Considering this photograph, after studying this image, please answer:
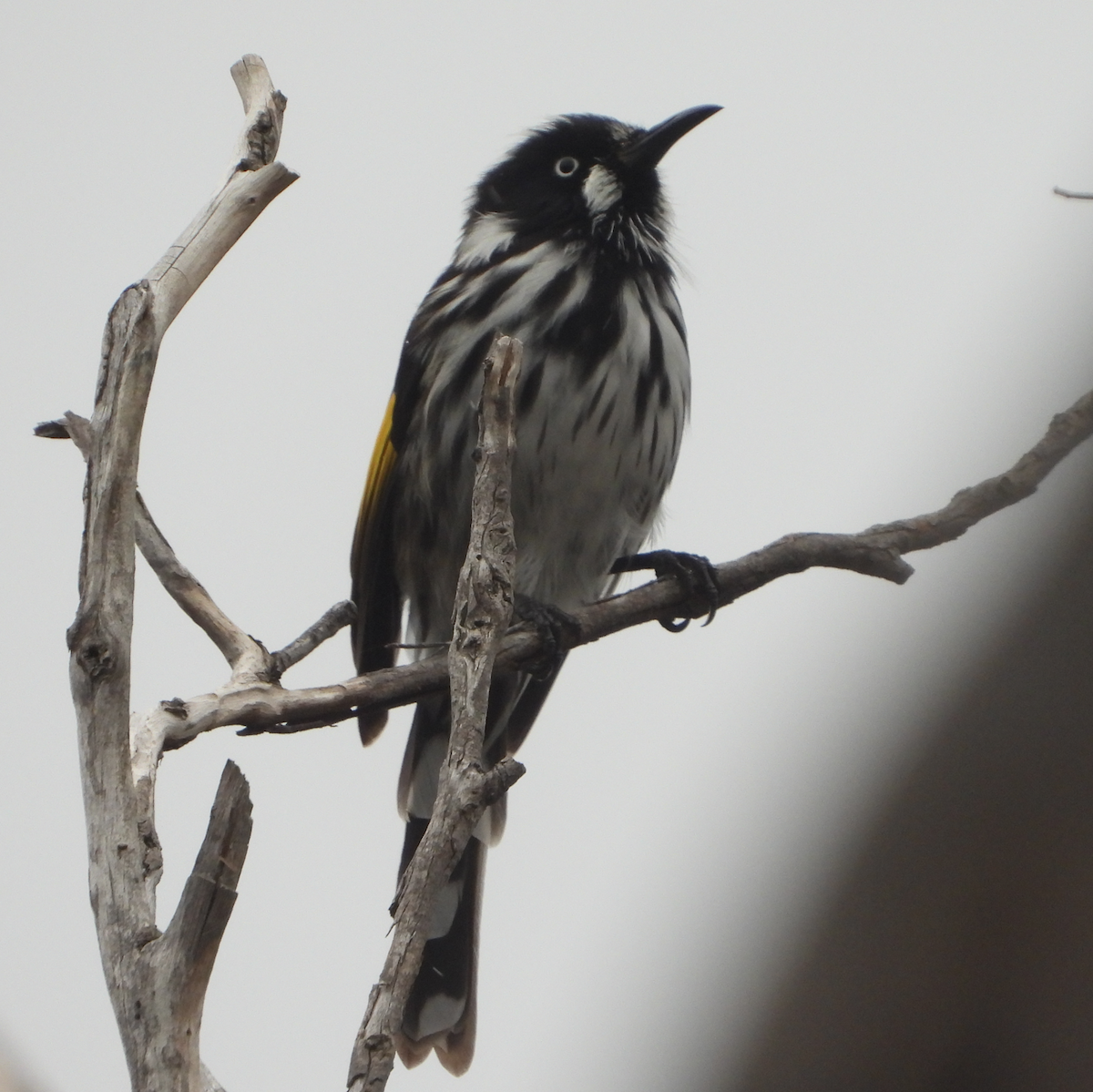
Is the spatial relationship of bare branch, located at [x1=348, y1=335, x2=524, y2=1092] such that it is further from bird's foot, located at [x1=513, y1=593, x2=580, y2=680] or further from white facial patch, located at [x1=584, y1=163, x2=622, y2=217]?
white facial patch, located at [x1=584, y1=163, x2=622, y2=217]

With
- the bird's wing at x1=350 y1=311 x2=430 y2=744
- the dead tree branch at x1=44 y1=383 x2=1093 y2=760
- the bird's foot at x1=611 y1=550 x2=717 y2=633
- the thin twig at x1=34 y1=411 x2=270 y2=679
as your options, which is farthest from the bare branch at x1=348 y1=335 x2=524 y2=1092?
the bird's wing at x1=350 y1=311 x2=430 y2=744

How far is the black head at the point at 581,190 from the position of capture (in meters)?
3.66

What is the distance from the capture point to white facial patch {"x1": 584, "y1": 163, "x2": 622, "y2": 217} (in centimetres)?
369

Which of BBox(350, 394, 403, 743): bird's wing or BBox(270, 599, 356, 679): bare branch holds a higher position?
BBox(350, 394, 403, 743): bird's wing

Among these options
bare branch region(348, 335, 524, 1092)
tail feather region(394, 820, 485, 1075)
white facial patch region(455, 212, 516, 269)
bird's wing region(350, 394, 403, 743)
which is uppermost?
white facial patch region(455, 212, 516, 269)

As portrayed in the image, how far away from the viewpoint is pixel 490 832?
3822 mm

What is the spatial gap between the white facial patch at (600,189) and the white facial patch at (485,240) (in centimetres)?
25

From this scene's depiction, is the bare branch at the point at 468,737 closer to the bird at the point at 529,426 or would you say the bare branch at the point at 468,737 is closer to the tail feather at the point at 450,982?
the bird at the point at 529,426

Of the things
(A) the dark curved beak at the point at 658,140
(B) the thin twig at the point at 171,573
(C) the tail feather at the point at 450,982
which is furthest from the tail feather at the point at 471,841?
(A) the dark curved beak at the point at 658,140

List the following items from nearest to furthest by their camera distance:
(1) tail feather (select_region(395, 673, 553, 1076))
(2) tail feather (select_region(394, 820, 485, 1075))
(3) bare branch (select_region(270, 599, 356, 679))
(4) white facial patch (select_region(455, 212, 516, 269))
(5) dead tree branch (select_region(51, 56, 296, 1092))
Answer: (5) dead tree branch (select_region(51, 56, 296, 1092)), (3) bare branch (select_region(270, 599, 356, 679)), (2) tail feather (select_region(394, 820, 485, 1075)), (1) tail feather (select_region(395, 673, 553, 1076)), (4) white facial patch (select_region(455, 212, 516, 269))

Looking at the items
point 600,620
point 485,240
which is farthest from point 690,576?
point 485,240

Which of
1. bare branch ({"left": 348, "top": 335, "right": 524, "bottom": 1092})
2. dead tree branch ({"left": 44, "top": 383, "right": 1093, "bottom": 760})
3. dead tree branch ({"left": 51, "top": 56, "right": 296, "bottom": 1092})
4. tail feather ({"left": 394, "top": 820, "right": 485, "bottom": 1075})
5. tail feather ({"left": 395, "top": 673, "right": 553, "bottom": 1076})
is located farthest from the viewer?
tail feather ({"left": 395, "top": 673, "right": 553, "bottom": 1076})

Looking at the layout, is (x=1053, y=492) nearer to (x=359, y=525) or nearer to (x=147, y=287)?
(x=147, y=287)

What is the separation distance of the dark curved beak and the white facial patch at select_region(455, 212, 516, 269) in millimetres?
414
